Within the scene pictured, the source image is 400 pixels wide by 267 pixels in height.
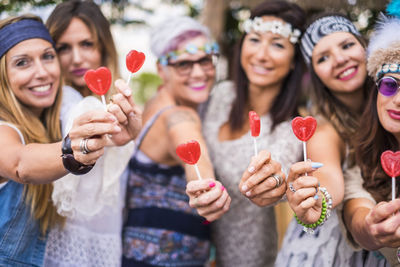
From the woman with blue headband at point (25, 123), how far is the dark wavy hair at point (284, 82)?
1.38 metres

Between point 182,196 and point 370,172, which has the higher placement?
point 370,172

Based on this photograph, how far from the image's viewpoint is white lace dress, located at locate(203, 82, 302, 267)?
257cm

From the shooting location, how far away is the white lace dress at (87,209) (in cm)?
199

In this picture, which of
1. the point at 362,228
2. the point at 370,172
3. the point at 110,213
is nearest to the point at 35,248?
the point at 110,213

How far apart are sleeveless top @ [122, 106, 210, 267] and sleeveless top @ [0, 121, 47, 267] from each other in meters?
0.69

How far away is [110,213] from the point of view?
2371mm

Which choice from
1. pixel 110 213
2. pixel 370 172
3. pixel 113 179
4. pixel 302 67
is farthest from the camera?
pixel 302 67

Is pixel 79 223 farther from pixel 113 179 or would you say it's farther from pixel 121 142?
pixel 121 142

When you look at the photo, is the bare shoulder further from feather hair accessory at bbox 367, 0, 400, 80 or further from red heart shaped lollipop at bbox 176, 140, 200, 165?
feather hair accessory at bbox 367, 0, 400, 80

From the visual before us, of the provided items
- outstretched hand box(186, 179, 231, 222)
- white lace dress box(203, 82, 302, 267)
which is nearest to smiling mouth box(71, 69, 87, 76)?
white lace dress box(203, 82, 302, 267)

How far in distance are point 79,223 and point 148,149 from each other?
0.68 metres

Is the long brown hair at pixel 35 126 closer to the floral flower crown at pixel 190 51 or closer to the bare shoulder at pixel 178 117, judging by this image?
the bare shoulder at pixel 178 117

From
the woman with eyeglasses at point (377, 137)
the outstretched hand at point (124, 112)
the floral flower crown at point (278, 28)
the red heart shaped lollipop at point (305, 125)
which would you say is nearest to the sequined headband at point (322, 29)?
the floral flower crown at point (278, 28)

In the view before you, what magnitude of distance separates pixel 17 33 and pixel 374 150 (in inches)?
79.6
